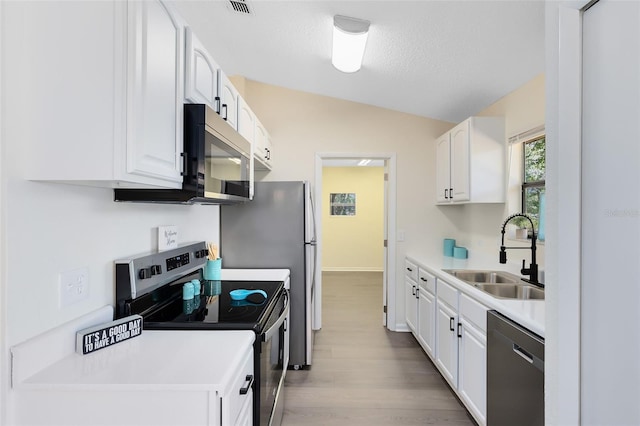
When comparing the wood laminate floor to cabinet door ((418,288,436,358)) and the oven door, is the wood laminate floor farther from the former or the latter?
the oven door

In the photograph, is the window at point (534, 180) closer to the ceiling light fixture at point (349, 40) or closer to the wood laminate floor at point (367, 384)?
the wood laminate floor at point (367, 384)

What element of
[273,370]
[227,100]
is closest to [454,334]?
[273,370]

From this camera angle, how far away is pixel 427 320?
2.89 metres

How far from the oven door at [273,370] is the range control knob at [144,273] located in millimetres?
572

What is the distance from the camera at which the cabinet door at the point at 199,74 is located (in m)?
1.40

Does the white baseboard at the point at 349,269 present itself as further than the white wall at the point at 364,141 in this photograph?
Yes

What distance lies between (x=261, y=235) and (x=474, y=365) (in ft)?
5.85

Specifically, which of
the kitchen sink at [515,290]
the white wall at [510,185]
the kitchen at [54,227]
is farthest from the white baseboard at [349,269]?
the kitchen at [54,227]

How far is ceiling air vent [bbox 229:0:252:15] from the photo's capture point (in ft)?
6.97

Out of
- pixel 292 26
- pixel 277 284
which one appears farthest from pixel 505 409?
pixel 292 26

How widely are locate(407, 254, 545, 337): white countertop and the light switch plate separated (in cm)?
173

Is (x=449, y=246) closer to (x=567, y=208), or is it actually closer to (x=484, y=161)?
(x=484, y=161)

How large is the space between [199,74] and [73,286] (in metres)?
1.01

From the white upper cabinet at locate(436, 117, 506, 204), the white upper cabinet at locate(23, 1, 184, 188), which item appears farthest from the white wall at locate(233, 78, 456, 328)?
the white upper cabinet at locate(23, 1, 184, 188)
